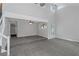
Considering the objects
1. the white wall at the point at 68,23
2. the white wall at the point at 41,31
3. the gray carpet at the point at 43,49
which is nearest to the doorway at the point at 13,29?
the white wall at the point at 41,31

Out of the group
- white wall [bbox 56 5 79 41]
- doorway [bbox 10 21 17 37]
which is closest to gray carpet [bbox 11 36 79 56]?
white wall [bbox 56 5 79 41]

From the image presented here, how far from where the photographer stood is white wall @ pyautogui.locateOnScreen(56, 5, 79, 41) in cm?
714

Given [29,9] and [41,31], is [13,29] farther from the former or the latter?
[29,9]

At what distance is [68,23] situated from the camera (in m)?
7.67

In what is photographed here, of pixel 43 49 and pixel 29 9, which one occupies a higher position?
pixel 29 9

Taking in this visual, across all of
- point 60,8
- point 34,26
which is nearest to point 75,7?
point 60,8

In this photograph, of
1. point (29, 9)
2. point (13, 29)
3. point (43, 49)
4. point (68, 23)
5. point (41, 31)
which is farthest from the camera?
point (41, 31)

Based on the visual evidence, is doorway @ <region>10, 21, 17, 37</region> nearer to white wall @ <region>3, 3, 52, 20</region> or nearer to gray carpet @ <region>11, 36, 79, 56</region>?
white wall @ <region>3, 3, 52, 20</region>

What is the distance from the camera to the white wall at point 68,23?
7141 millimetres

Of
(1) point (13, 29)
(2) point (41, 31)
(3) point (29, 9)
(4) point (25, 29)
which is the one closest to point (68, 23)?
(2) point (41, 31)

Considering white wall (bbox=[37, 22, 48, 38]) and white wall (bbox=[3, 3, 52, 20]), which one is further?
white wall (bbox=[37, 22, 48, 38])

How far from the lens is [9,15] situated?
488 cm

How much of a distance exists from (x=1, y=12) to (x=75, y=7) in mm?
5704

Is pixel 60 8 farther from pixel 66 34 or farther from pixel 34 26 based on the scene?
pixel 34 26
